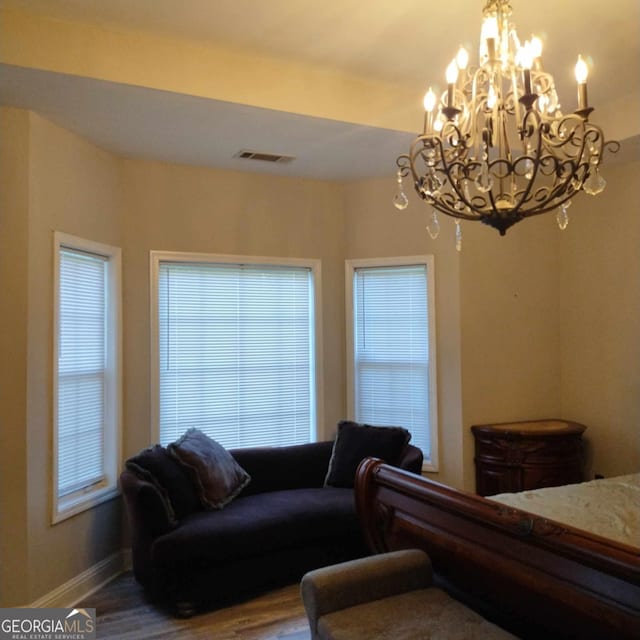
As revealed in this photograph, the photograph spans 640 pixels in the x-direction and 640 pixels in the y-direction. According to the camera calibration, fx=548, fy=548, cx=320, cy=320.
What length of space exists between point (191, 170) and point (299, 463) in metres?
2.35

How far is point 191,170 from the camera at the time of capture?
13.6ft

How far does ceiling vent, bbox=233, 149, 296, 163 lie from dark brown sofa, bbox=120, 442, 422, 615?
2.18 meters

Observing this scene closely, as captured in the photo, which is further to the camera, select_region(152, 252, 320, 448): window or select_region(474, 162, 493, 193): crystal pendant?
select_region(152, 252, 320, 448): window

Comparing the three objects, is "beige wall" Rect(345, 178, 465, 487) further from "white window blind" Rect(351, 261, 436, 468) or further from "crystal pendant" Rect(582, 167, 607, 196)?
"crystal pendant" Rect(582, 167, 607, 196)

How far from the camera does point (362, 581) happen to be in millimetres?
2244

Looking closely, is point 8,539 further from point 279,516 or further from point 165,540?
point 279,516

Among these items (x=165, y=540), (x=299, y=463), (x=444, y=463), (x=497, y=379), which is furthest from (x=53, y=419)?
(x=497, y=379)

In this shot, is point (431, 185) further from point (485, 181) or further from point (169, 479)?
point (169, 479)

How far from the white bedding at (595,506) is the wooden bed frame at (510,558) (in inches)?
17.7

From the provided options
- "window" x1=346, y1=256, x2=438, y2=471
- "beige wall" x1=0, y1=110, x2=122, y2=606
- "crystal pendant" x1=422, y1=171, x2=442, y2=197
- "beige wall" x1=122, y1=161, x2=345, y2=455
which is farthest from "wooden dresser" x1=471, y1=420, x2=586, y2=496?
"beige wall" x1=0, y1=110, x2=122, y2=606

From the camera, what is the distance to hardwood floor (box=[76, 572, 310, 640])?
2.94 meters

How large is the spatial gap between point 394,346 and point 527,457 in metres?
1.29

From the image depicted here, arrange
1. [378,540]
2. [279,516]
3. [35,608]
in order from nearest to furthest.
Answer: [378,540], [35,608], [279,516]

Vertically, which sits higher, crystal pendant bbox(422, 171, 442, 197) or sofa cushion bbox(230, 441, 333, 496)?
crystal pendant bbox(422, 171, 442, 197)
